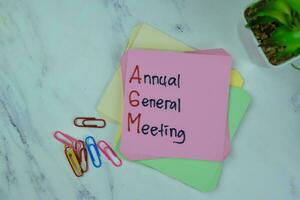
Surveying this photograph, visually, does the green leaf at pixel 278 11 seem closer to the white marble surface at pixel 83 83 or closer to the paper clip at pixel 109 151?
the white marble surface at pixel 83 83

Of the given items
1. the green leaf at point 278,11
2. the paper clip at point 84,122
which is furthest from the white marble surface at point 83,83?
the green leaf at point 278,11

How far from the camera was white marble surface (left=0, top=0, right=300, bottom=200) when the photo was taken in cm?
70

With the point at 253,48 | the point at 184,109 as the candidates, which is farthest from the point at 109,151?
the point at 253,48

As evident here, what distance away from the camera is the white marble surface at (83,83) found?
27.5 inches

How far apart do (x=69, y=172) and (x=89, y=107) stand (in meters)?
0.10

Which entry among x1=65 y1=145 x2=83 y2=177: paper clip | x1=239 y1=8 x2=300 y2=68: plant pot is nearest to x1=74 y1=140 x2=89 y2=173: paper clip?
x1=65 y1=145 x2=83 y2=177: paper clip

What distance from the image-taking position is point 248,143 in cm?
70

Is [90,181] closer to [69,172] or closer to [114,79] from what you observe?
[69,172]

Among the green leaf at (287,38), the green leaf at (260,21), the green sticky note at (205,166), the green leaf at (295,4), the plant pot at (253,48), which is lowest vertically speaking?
the green sticky note at (205,166)

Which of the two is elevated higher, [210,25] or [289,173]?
[210,25]

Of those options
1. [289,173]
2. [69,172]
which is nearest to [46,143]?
[69,172]

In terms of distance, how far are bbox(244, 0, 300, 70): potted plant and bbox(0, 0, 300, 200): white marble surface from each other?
0.06m

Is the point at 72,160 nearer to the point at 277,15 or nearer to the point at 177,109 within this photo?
the point at 177,109

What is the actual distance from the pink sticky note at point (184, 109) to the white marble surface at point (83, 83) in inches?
1.0
